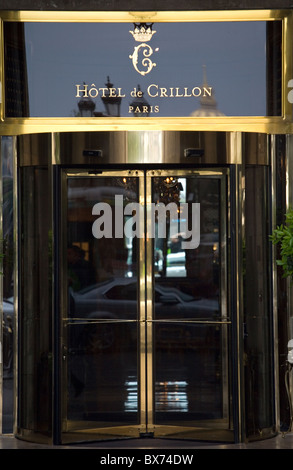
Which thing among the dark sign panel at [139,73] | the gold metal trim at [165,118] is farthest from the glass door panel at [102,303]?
the dark sign panel at [139,73]

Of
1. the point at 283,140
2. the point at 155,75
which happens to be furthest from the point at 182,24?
the point at 283,140

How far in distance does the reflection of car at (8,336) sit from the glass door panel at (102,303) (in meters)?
0.61

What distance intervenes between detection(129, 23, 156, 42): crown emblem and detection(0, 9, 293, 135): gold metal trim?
0.23 ft

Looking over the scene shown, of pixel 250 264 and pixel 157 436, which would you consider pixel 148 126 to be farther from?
pixel 157 436

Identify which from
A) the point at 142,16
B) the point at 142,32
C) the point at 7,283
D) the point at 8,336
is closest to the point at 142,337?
the point at 8,336

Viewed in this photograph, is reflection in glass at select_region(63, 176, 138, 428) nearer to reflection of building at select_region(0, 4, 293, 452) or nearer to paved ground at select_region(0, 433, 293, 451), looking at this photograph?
reflection of building at select_region(0, 4, 293, 452)

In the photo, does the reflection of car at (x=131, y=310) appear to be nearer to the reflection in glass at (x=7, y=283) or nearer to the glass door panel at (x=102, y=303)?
the glass door panel at (x=102, y=303)

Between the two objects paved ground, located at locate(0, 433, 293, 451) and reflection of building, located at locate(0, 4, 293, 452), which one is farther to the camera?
reflection of building, located at locate(0, 4, 293, 452)

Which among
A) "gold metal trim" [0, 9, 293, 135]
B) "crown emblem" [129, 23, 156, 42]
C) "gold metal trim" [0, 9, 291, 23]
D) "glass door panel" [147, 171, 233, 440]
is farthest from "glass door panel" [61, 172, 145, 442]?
"gold metal trim" [0, 9, 291, 23]

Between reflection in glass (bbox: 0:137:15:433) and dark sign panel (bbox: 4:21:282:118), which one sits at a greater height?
dark sign panel (bbox: 4:21:282:118)

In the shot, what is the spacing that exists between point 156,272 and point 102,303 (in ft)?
2.13

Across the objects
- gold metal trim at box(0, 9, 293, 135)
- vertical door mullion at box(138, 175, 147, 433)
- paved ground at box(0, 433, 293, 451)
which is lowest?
paved ground at box(0, 433, 293, 451)

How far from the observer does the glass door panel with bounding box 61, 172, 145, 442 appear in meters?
14.4

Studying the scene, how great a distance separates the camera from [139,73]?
14.7 meters
